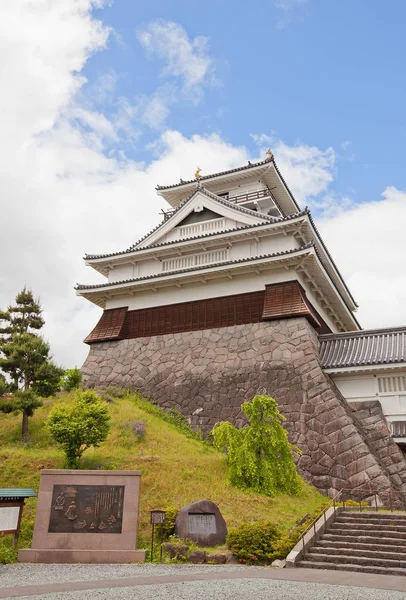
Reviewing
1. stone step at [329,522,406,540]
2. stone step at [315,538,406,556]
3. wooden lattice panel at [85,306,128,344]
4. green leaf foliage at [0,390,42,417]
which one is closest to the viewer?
stone step at [315,538,406,556]

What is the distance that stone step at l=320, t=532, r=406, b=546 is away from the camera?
1136 cm

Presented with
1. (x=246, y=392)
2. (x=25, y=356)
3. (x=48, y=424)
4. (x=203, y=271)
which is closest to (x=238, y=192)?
(x=203, y=271)

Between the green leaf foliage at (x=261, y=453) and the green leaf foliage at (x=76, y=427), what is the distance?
3.61m

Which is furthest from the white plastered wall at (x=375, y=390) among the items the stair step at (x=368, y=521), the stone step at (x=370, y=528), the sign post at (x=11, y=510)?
the sign post at (x=11, y=510)

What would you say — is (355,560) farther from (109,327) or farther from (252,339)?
(109,327)

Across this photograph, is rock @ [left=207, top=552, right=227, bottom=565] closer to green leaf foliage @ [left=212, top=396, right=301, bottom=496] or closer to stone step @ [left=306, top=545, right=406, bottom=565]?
stone step @ [left=306, top=545, right=406, bottom=565]

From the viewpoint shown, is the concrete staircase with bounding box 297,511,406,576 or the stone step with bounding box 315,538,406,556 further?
the stone step with bounding box 315,538,406,556

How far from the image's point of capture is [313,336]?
20.7 metres

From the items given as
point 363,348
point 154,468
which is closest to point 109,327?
point 154,468

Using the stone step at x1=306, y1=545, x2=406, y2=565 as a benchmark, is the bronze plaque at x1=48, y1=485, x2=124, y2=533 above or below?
above

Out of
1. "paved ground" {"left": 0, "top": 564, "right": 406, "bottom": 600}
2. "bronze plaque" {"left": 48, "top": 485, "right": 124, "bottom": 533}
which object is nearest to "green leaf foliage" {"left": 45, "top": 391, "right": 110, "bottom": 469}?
"bronze plaque" {"left": 48, "top": 485, "right": 124, "bottom": 533}

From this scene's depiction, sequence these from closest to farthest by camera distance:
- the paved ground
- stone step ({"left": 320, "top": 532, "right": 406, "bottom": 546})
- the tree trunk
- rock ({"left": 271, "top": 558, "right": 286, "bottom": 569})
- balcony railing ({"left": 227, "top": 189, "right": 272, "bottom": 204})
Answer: the paved ground, rock ({"left": 271, "top": 558, "right": 286, "bottom": 569}), stone step ({"left": 320, "top": 532, "right": 406, "bottom": 546}), the tree trunk, balcony railing ({"left": 227, "top": 189, "right": 272, "bottom": 204})

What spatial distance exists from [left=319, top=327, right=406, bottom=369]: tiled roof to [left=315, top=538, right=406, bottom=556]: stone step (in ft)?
27.3

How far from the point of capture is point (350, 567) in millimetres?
10492
